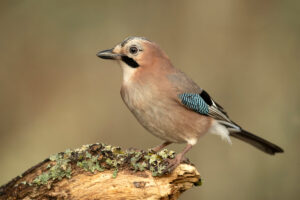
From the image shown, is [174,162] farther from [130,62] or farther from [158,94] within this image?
[130,62]

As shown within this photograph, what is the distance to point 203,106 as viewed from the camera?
19.4 ft

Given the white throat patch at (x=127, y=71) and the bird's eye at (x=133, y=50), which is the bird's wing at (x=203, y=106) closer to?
the white throat patch at (x=127, y=71)

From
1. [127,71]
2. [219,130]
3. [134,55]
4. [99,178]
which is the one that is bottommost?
[99,178]

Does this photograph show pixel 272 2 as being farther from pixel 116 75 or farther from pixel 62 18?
pixel 62 18

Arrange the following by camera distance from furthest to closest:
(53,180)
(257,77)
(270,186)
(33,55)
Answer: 1. (33,55)
2. (257,77)
3. (270,186)
4. (53,180)

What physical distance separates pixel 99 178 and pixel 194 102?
67.1 inches

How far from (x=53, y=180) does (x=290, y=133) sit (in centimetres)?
440

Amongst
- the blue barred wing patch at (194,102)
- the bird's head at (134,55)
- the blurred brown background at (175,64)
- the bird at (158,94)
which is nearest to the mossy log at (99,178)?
the bird at (158,94)

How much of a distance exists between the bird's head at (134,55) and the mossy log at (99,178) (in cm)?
119

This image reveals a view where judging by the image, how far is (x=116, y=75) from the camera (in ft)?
27.2

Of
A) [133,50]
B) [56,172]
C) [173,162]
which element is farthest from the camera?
[133,50]

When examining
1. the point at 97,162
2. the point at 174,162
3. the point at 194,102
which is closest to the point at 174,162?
the point at 174,162

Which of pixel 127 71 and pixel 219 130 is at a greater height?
pixel 127 71

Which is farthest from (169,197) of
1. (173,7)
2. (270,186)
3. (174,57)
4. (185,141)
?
(173,7)
